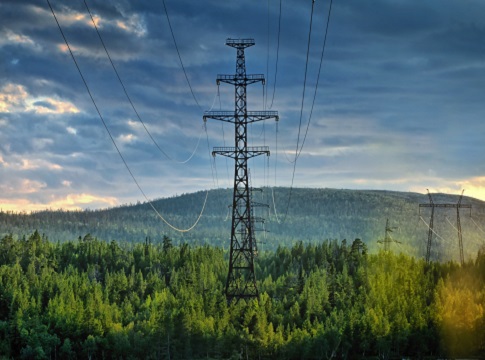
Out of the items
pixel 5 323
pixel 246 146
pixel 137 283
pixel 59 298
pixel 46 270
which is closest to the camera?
pixel 246 146

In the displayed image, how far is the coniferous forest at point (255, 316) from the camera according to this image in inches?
4500

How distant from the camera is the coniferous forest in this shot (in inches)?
4500

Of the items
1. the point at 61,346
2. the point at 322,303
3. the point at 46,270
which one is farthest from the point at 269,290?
the point at 46,270

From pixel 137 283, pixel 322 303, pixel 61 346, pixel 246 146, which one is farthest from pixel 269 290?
pixel 246 146

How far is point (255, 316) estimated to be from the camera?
111312mm

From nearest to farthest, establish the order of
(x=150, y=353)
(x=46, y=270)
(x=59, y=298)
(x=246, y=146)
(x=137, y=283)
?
(x=246, y=146) < (x=150, y=353) < (x=59, y=298) < (x=137, y=283) < (x=46, y=270)

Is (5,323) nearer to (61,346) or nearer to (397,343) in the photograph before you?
(61,346)

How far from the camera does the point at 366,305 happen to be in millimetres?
135750

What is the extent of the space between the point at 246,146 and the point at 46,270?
362 ft

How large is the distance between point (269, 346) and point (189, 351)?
46.3ft

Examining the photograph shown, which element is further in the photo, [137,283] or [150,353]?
[137,283]

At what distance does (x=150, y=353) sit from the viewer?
118438 millimetres

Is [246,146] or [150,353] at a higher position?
[246,146]

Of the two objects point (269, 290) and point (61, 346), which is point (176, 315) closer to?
point (61, 346)
